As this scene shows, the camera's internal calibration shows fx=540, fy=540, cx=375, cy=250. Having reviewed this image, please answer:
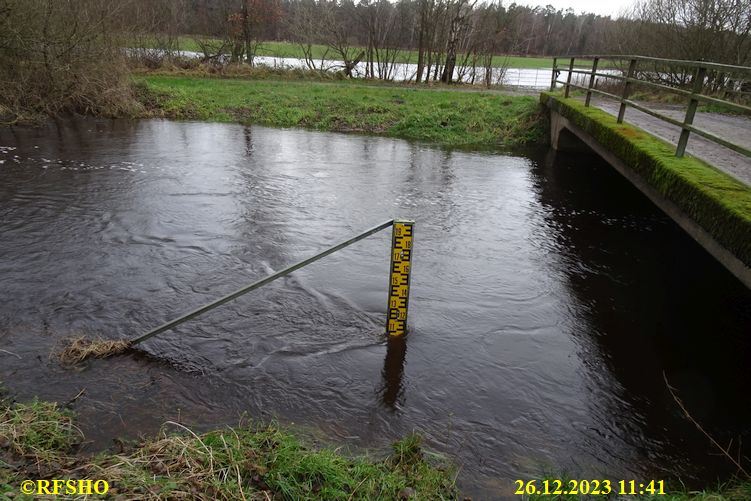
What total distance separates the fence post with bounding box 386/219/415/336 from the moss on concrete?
2.96 m

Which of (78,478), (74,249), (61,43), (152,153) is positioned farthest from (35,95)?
(78,478)

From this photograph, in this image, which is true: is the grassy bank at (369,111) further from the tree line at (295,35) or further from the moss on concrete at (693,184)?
the moss on concrete at (693,184)

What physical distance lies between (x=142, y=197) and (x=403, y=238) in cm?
656

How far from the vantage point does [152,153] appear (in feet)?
44.0

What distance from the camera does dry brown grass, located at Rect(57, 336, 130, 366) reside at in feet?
16.4

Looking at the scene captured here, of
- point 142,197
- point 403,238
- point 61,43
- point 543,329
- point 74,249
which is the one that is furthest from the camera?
point 61,43

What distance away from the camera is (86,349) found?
16.6ft

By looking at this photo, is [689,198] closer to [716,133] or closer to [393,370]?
[393,370]

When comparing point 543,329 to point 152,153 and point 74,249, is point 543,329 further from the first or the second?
point 152,153

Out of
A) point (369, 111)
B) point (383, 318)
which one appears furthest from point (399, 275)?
point (369, 111)

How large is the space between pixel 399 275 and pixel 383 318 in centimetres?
81

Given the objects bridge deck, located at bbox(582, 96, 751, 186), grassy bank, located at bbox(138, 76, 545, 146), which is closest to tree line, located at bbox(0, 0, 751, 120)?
grassy bank, located at bbox(138, 76, 545, 146)
